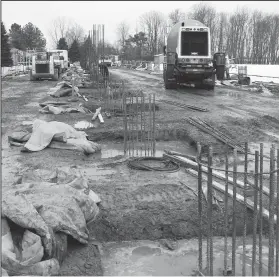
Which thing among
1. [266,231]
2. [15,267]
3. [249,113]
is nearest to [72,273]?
[15,267]

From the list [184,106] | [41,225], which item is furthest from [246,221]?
[184,106]

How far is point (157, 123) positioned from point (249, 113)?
3817 millimetres

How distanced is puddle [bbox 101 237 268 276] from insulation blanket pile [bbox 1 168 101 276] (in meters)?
0.48

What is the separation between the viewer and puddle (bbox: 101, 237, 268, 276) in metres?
5.11

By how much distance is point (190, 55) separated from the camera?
22.1 m

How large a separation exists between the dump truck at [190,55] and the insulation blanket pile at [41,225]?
16718 millimetres

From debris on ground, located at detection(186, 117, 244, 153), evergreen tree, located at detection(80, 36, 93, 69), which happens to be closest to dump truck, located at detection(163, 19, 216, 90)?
debris on ground, located at detection(186, 117, 244, 153)

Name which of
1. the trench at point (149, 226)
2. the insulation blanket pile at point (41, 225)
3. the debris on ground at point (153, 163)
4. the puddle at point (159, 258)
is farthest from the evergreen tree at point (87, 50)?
the puddle at point (159, 258)

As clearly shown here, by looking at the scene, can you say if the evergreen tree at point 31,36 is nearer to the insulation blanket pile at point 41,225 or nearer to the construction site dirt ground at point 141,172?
the construction site dirt ground at point 141,172

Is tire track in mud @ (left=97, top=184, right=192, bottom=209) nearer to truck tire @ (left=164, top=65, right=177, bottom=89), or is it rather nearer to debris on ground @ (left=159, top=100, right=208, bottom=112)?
debris on ground @ (left=159, top=100, right=208, bottom=112)

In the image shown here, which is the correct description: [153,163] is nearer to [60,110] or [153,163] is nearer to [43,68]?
[60,110]

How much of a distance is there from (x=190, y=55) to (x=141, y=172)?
1492cm

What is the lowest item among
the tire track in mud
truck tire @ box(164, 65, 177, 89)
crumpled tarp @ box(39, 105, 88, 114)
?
the tire track in mud

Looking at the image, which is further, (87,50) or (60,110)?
(87,50)
